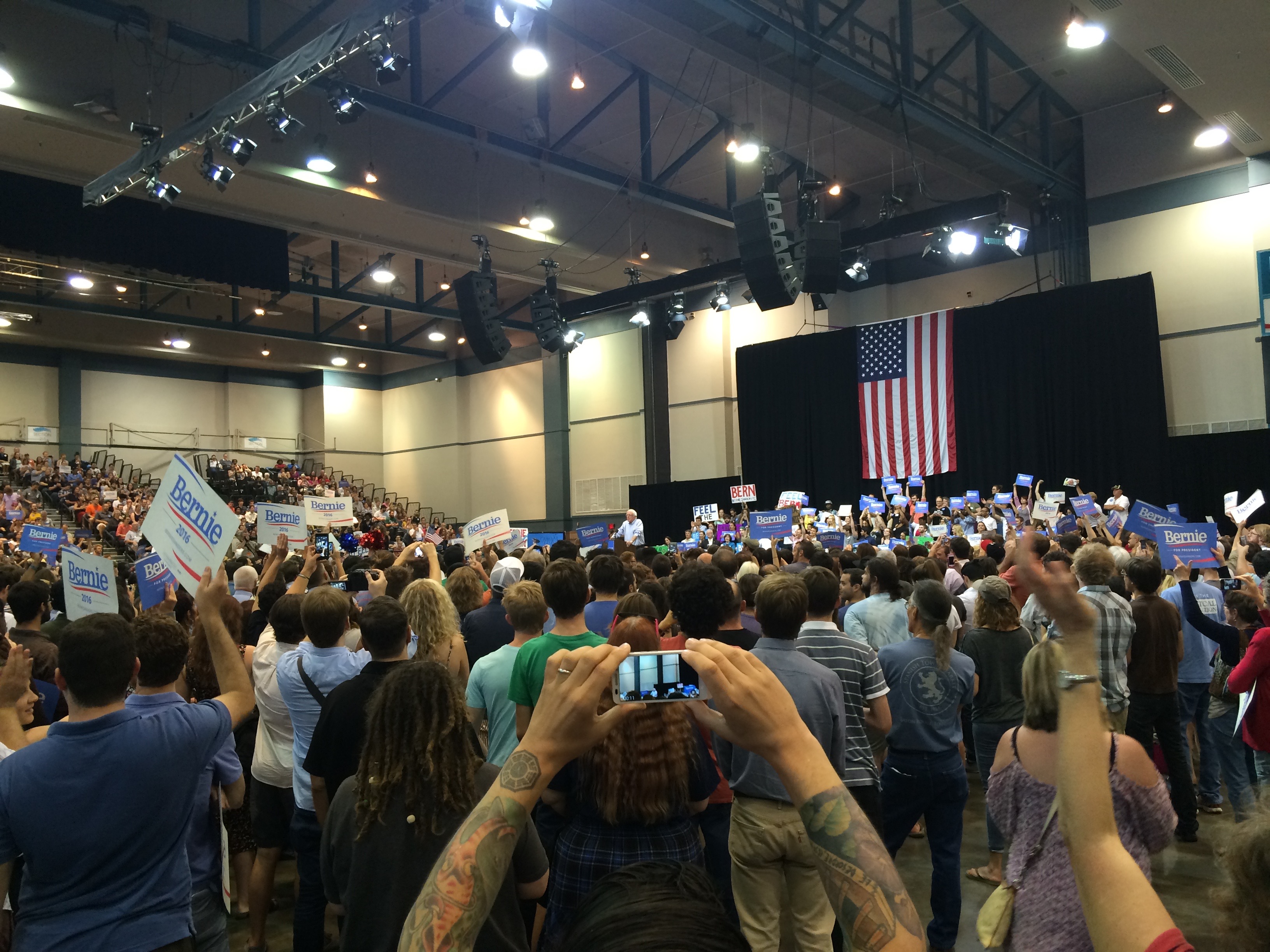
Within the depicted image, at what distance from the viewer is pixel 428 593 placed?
386 centimetres

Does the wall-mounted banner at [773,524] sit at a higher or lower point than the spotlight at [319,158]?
lower

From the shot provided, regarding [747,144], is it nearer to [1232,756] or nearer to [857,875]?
[1232,756]

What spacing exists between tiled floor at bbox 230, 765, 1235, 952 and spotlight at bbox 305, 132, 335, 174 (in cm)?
964

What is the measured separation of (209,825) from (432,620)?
122cm

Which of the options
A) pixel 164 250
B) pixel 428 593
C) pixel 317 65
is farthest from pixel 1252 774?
pixel 164 250

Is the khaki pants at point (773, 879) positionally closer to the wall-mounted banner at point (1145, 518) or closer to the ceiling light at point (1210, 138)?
the wall-mounted banner at point (1145, 518)

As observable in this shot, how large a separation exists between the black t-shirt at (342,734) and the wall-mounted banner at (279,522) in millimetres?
4102

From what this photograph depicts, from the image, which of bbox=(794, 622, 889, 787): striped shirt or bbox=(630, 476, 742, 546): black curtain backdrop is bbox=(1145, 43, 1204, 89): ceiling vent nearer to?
bbox=(794, 622, 889, 787): striped shirt

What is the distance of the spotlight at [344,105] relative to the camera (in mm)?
9125

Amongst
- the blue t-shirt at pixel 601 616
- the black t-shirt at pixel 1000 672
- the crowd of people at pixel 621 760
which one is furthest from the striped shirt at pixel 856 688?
the blue t-shirt at pixel 601 616

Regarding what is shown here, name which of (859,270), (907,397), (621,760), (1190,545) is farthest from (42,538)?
(907,397)

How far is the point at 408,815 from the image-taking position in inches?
80.7

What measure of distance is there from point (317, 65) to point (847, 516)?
1089 cm

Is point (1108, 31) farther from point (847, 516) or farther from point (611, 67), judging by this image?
point (847, 516)
